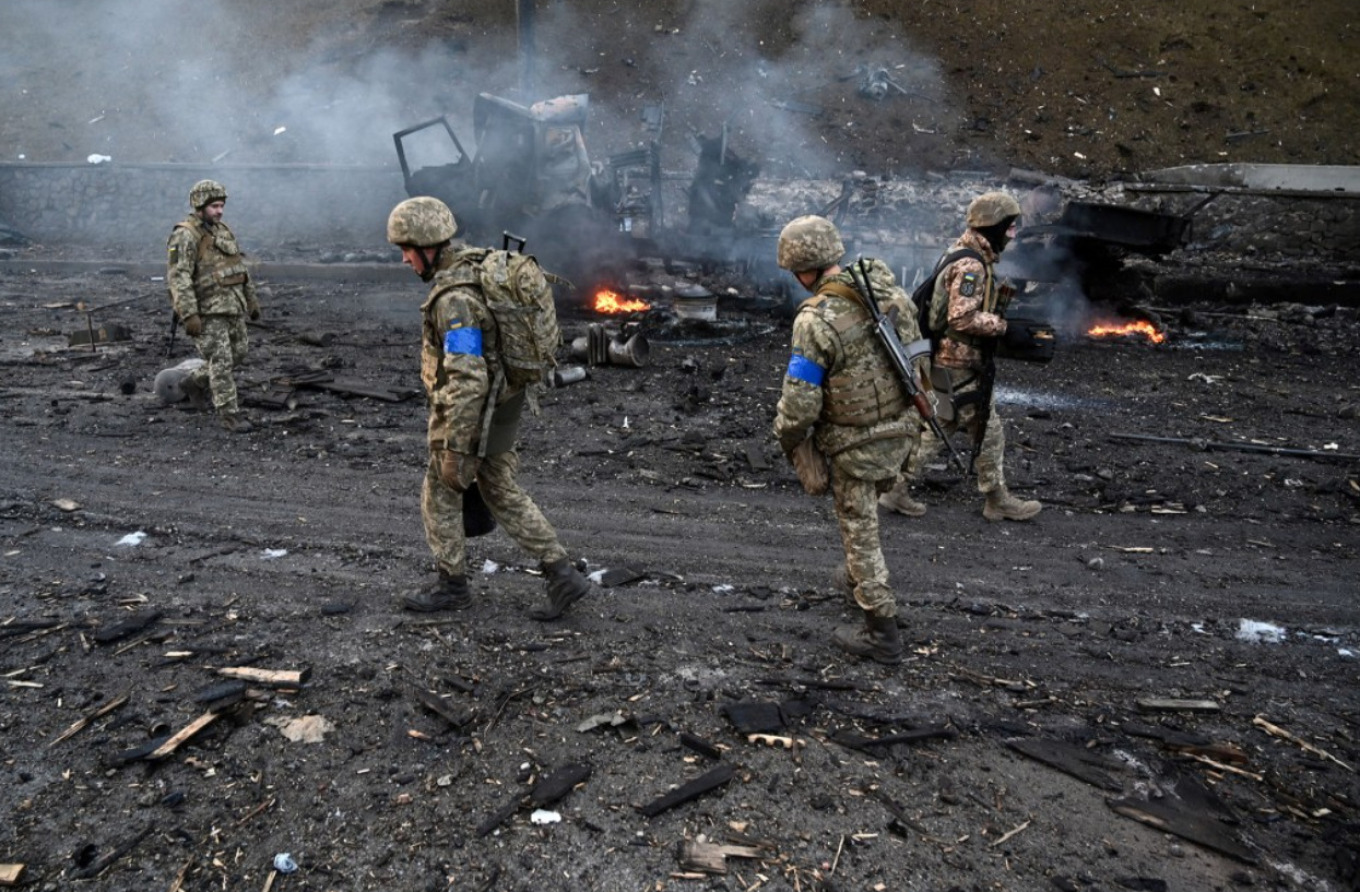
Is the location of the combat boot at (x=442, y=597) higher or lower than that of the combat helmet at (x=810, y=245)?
lower

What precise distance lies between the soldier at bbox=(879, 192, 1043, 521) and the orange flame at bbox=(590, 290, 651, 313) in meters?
6.51

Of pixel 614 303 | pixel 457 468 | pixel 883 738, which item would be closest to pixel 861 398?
pixel 883 738

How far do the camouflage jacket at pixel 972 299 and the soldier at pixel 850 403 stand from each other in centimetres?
146

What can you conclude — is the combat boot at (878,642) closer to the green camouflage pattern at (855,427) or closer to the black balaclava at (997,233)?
the green camouflage pattern at (855,427)

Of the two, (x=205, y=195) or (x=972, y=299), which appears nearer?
(x=972, y=299)

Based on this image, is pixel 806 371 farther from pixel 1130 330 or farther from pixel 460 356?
pixel 1130 330

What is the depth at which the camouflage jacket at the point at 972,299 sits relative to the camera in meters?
5.85

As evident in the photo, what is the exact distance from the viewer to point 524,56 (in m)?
18.7

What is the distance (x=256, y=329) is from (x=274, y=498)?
5840 mm

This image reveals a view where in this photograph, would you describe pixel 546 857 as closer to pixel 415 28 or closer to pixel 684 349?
pixel 684 349

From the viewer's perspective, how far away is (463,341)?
170 inches

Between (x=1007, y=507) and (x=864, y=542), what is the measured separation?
2.31 m

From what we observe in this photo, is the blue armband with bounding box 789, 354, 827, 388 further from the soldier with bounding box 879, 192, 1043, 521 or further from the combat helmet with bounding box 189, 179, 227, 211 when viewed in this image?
the combat helmet with bounding box 189, 179, 227, 211

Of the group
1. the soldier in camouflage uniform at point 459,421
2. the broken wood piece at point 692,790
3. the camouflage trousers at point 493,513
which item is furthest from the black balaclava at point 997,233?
the broken wood piece at point 692,790
